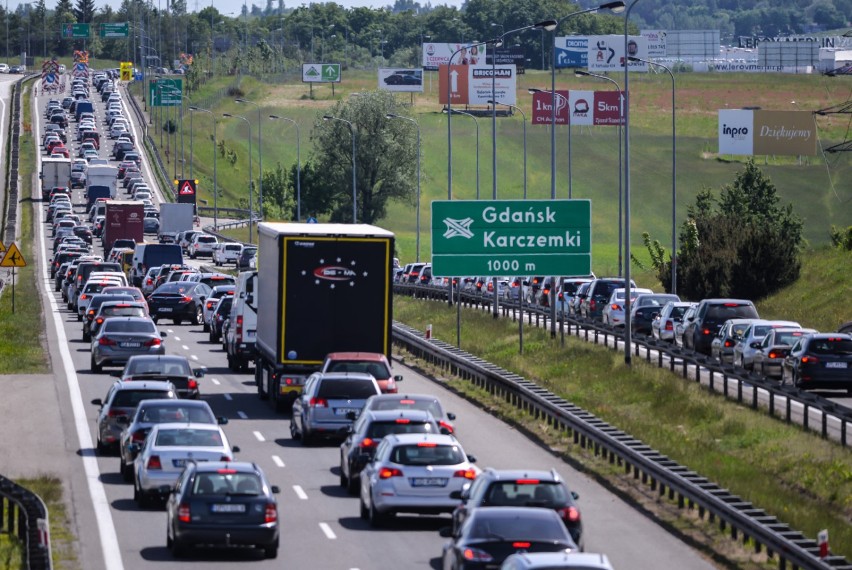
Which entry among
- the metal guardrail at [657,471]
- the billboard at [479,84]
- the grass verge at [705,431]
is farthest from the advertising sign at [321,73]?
the metal guardrail at [657,471]

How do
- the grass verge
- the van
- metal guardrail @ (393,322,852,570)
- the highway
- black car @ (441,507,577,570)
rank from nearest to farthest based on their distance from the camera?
Answer: black car @ (441,507,577,570)
metal guardrail @ (393,322,852,570)
the highway
the grass verge
the van

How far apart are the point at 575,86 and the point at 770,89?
19.1m

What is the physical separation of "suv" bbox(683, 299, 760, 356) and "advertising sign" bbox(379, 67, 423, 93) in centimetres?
13068

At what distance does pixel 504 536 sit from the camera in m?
17.3

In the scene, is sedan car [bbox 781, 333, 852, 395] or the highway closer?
the highway

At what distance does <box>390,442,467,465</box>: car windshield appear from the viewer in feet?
75.6

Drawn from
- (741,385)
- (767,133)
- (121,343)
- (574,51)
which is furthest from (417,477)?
(574,51)

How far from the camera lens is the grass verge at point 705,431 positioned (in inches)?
1009

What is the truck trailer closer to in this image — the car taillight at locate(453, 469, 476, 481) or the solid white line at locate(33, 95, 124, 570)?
the solid white line at locate(33, 95, 124, 570)

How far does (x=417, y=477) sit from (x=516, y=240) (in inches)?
930

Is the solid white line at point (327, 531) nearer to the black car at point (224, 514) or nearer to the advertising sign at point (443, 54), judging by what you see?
the black car at point (224, 514)

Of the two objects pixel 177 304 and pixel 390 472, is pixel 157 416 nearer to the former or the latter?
pixel 390 472

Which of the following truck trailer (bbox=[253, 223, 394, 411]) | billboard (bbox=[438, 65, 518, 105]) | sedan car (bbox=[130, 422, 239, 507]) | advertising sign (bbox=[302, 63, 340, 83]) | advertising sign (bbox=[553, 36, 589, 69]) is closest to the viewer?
sedan car (bbox=[130, 422, 239, 507])

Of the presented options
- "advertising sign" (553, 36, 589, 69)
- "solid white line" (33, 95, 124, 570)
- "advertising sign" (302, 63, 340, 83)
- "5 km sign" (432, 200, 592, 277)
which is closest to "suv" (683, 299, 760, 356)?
"5 km sign" (432, 200, 592, 277)
